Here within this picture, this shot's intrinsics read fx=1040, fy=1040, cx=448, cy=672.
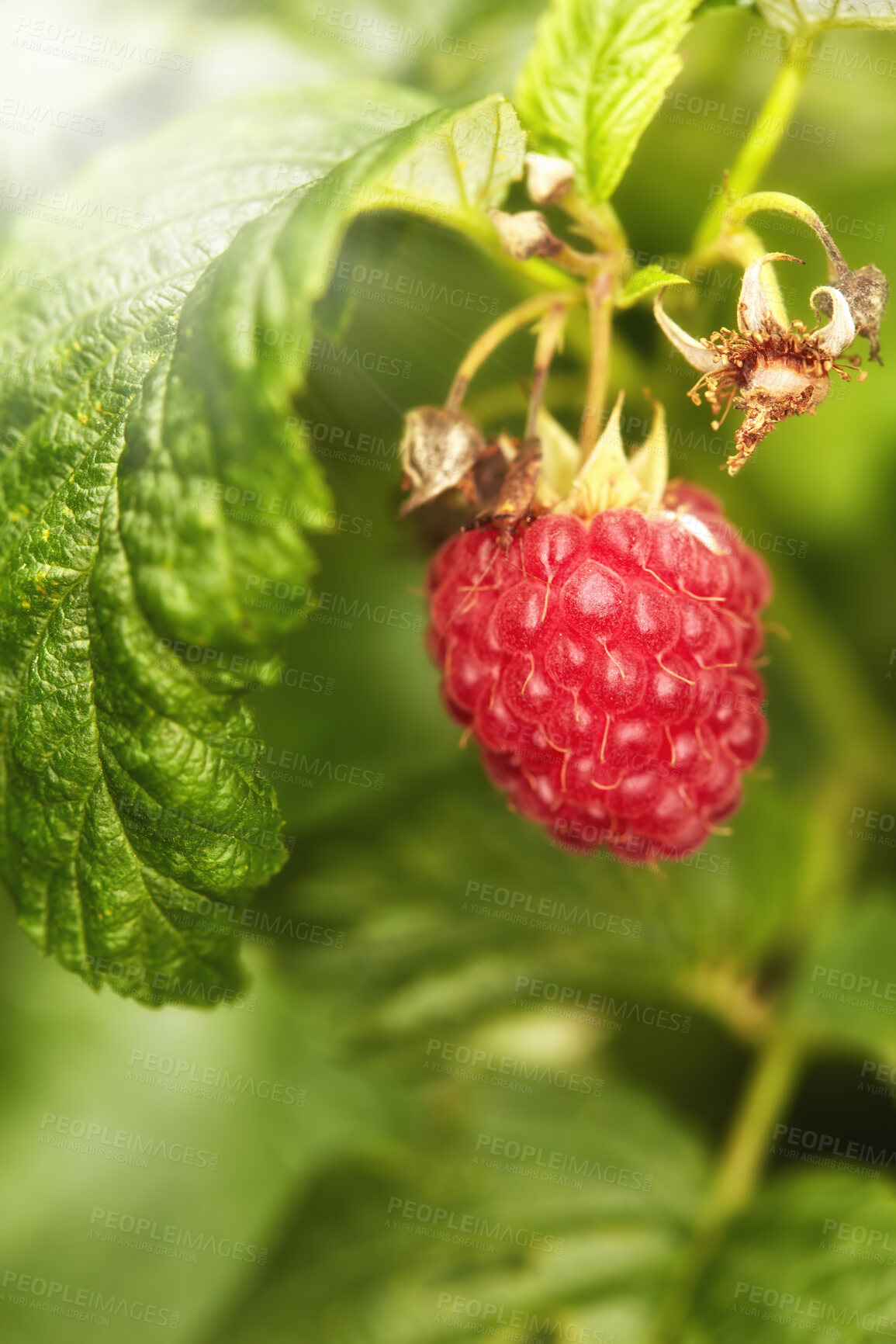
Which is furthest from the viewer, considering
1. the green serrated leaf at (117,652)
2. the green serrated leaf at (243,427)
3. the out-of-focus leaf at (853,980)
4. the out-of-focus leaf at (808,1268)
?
the out-of-focus leaf at (853,980)

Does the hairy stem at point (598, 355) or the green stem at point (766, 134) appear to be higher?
the green stem at point (766, 134)

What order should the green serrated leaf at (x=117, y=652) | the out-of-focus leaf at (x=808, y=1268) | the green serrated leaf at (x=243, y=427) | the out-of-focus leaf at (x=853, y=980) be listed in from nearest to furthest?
the green serrated leaf at (x=243, y=427)
the green serrated leaf at (x=117, y=652)
the out-of-focus leaf at (x=808, y=1268)
the out-of-focus leaf at (x=853, y=980)

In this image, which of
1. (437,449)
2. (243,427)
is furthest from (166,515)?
(437,449)

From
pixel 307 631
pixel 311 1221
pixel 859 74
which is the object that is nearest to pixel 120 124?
pixel 307 631

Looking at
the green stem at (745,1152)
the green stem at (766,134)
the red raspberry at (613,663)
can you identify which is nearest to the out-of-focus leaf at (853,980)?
the green stem at (745,1152)

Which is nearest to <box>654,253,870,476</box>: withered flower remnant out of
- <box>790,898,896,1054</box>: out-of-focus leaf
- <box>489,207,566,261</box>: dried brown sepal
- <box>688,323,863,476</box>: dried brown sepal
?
<box>688,323,863,476</box>: dried brown sepal

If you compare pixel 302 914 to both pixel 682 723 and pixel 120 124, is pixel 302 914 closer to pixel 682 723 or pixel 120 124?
pixel 682 723

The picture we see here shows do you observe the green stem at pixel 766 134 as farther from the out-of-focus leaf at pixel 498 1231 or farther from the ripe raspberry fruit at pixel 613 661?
the out-of-focus leaf at pixel 498 1231
